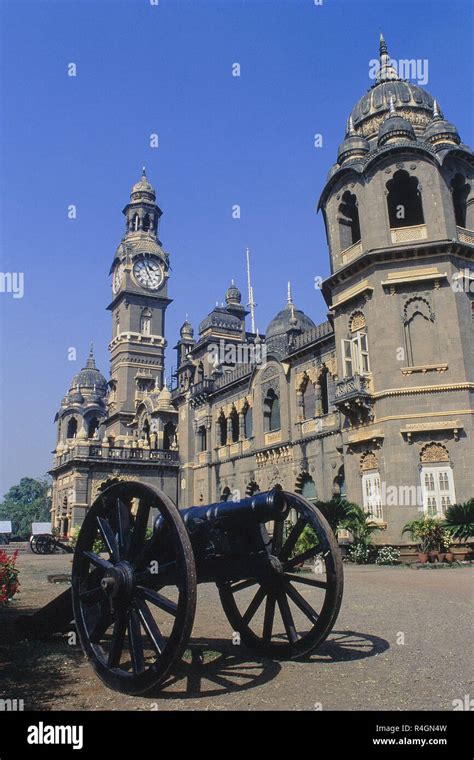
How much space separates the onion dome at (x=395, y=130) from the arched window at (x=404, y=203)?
1497mm

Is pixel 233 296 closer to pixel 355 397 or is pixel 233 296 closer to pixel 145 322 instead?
pixel 145 322

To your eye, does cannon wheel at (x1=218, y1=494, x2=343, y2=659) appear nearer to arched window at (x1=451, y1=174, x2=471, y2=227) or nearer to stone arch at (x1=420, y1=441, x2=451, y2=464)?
stone arch at (x1=420, y1=441, x2=451, y2=464)

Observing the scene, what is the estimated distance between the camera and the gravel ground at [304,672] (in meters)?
4.83

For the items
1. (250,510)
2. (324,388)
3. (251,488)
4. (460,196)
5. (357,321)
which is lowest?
(250,510)

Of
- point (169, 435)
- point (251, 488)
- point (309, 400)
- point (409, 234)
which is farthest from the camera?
point (169, 435)

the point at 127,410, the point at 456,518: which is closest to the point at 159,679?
the point at 456,518

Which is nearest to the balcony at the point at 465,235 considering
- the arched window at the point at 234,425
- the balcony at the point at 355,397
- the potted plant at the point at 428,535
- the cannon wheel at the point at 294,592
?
Answer: the balcony at the point at 355,397

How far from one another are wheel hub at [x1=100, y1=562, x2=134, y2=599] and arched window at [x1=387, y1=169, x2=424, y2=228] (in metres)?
19.5

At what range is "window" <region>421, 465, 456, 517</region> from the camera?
705 inches

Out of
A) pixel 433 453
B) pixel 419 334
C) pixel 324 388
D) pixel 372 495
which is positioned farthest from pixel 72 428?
pixel 433 453

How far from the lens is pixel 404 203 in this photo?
74.0 feet

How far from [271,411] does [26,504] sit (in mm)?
78994
